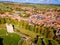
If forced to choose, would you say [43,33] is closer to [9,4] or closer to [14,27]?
[14,27]

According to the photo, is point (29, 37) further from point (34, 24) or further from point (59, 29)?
point (59, 29)

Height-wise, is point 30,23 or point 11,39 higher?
point 30,23

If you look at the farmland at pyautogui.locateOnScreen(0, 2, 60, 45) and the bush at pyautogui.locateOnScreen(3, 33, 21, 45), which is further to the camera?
the bush at pyautogui.locateOnScreen(3, 33, 21, 45)

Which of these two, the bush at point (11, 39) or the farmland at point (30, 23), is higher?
the farmland at point (30, 23)

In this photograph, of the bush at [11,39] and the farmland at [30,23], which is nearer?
the farmland at [30,23]

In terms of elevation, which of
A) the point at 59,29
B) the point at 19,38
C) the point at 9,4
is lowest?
the point at 19,38

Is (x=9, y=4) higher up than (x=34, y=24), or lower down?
higher up

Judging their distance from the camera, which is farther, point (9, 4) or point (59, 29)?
point (9, 4)

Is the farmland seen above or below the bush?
above

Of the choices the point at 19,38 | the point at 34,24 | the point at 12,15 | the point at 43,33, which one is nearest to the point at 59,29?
the point at 43,33

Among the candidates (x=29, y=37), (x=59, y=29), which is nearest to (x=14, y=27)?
(x=29, y=37)
